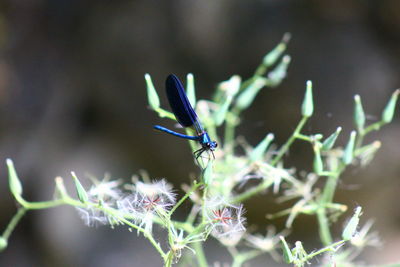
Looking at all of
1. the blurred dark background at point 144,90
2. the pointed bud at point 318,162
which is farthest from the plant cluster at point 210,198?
the blurred dark background at point 144,90

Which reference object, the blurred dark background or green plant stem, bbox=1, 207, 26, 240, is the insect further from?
the blurred dark background

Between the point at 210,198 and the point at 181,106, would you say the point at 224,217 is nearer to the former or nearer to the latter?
the point at 210,198

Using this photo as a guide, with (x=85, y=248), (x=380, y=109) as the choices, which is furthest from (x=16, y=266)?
(x=380, y=109)

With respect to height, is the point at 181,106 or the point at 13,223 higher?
the point at 181,106

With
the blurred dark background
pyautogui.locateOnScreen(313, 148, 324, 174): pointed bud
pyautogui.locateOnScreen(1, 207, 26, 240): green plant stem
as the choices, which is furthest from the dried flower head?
the blurred dark background

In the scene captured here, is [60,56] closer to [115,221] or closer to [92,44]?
[92,44]

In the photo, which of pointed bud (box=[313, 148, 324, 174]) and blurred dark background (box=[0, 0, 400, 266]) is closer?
pointed bud (box=[313, 148, 324, 174])

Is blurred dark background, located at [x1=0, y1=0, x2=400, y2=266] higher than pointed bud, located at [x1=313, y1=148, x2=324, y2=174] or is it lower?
lower

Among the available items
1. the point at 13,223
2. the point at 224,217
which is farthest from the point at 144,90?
the point at 224,217

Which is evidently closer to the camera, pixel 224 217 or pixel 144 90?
pixel 224 217

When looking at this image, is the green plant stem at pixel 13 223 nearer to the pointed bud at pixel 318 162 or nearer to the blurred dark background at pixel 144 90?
the pointed bud at pixel 318 162
